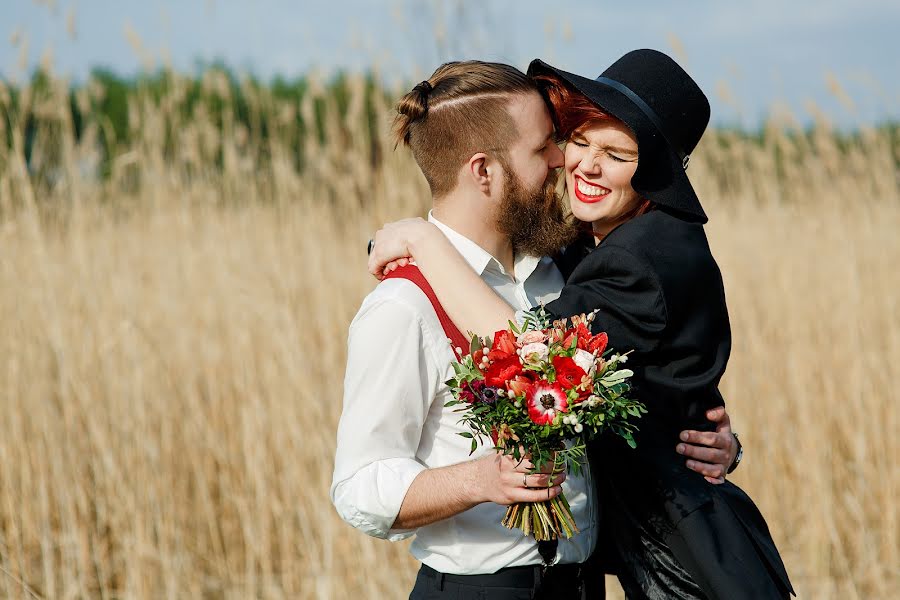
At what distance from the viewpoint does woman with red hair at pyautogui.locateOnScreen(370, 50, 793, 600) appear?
5.34ft

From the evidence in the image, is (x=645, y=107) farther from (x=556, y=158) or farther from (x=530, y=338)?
(x=530, y=338)

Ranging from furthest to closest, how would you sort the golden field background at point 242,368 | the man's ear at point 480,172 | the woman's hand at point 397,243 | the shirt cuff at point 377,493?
the golden field background at point 242,368, the man's ear at point 480,172, the woman's hand at point 397,243, the shirt cuff at point 377,493

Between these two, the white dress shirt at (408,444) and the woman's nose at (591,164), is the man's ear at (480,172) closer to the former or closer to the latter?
→ the woman's nose at (591,164)

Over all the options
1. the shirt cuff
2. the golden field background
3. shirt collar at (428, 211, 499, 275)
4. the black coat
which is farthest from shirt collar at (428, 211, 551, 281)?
the golden field background

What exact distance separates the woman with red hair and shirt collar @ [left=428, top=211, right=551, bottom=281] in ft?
0.36

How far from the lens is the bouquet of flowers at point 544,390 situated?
4.10 ft

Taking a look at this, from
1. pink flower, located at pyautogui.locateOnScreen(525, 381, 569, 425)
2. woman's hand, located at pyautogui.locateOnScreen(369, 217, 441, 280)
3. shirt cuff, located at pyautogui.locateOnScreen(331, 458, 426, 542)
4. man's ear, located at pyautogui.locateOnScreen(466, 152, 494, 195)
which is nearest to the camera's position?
pink flower, located at pyautogui.locateOnScreen(525, 381, 569, 425)

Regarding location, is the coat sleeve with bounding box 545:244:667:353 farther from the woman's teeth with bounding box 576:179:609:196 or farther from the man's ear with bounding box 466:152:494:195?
the man's ear with bounding box 466:152:494:195

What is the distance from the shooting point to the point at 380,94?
4699mm

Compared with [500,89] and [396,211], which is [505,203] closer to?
[500,89]

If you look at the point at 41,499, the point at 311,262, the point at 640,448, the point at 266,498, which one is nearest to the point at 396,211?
the point at 311,262

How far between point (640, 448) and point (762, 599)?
0.34m

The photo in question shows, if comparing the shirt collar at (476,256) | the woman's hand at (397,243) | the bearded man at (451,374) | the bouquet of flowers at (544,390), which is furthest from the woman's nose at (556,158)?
the bouquet of flowers at (544,390)

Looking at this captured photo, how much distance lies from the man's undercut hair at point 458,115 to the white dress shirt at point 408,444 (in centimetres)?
35
